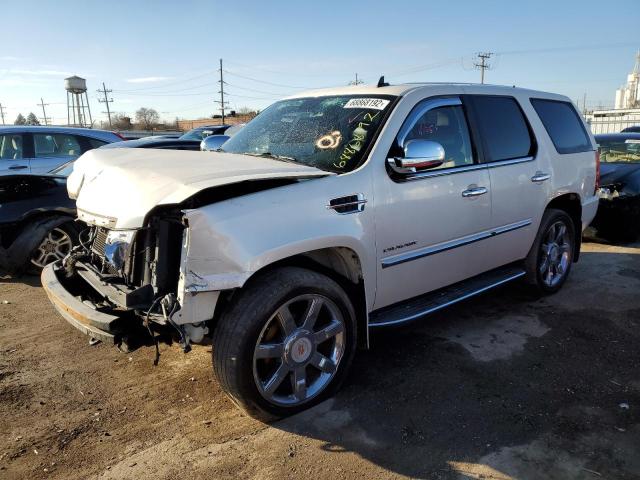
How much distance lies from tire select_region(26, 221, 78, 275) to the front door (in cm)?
382

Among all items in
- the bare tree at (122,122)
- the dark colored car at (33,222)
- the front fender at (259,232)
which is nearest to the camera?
the front fender at (259,232)

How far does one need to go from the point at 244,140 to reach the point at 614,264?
4.88 m

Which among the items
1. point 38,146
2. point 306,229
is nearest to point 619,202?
point 306,229

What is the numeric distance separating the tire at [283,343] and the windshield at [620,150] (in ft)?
22.2

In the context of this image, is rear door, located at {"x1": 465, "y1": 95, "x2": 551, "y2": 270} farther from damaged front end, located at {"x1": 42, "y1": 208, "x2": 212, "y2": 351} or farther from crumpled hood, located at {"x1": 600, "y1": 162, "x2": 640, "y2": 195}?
crumpled hood, located at {"x1": 600, "y1": 162, "x2": 640, "y2": 195}

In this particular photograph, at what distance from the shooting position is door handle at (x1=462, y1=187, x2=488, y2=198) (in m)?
3.77

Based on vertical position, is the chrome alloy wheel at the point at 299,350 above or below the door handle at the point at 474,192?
below

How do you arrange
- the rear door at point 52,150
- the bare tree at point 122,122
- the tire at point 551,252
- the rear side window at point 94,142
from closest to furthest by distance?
1. the tire at point 551,252
2. the rear door at point 52,150
3. the rear side window at point 94,142
4. the bare tree at point 122,122

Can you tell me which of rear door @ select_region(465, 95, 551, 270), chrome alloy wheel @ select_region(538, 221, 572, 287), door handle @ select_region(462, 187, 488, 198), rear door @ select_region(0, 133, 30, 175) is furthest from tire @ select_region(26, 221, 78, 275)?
chrome alloy wheel @ select_region(538, 221, 572, 287)

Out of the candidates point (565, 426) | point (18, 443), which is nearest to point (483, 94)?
point (565, 426)

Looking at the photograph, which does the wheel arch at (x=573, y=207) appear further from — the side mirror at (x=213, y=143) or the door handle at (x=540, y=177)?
the side mirror at (x=213, y=143)

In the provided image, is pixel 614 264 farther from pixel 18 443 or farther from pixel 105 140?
pixel 105 140

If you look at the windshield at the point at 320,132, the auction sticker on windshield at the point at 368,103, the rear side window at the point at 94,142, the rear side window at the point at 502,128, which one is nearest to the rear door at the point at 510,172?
the rear side window at the point at 502,128

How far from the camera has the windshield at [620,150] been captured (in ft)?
26.1
